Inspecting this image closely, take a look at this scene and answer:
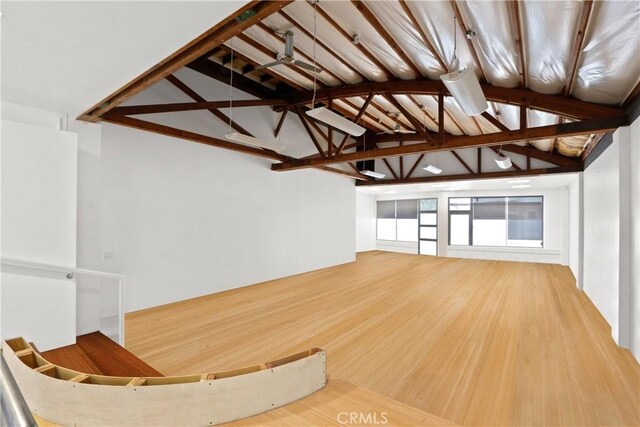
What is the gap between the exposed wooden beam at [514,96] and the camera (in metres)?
3.84

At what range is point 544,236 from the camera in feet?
33.7

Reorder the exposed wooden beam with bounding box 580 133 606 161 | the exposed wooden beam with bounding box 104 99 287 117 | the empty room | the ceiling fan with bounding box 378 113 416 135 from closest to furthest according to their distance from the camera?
the empty room, the exposed wooden beam with bounding box 104 99 287 117, the exposed wooden beam with bounding box 580 133 606 161, the ceiling fan with bounding box 378 113 416 135

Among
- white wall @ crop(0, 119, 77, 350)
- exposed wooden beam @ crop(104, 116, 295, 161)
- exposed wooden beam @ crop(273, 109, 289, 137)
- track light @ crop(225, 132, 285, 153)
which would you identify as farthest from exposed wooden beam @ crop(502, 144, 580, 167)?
white wall @ crop(0, 119, 77, 350)

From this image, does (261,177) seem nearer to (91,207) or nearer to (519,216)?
(91,207)

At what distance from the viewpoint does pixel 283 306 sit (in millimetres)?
5227

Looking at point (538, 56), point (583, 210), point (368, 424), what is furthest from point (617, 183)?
point (368, 424)

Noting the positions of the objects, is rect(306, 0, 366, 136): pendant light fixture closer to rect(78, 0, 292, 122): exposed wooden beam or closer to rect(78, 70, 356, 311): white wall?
rect(78, 0, 292, 122): exposed wooden beam

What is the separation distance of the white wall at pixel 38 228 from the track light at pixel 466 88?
4.02 metres

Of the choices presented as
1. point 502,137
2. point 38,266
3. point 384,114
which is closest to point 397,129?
point 384,114

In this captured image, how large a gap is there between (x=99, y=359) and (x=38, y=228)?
1.48 m

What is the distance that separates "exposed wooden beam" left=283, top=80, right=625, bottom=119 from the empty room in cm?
3

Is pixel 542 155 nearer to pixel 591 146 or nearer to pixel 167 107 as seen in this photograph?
pixel 591 146

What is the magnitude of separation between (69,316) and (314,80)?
503 centimetres

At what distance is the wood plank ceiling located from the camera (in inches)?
104
